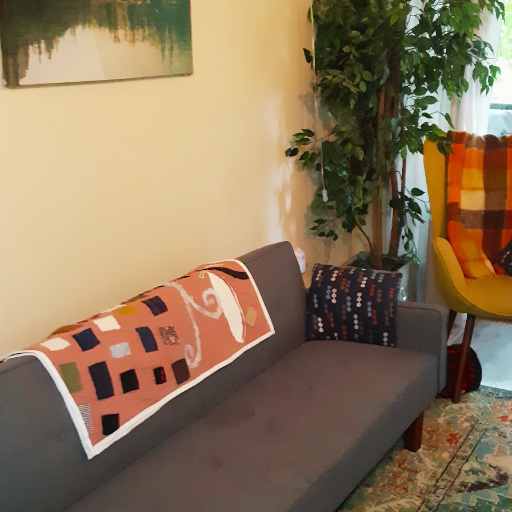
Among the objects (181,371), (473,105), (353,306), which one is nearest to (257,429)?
(181,371)

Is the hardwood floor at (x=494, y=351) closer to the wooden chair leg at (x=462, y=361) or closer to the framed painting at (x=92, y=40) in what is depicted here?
the wooden chair leg at (x=462, y=361)

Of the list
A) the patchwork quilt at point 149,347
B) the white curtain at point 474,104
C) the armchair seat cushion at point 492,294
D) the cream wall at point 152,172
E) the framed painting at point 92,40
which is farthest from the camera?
the white curtain at point 474,104

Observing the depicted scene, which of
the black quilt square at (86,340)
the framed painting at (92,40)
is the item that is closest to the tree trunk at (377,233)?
the framed painting at (92,40)

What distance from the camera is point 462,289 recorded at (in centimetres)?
243

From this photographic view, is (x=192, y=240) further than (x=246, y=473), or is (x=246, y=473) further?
(x=192, y=240)

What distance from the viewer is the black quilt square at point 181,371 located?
1.67 meters

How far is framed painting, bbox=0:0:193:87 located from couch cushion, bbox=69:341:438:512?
107 cm

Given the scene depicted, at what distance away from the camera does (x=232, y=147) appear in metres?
2.43

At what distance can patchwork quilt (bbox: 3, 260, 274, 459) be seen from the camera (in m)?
1.44

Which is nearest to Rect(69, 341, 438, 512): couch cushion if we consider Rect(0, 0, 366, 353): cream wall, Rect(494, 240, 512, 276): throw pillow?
Rect(0, 0, 366, 353): cream wall

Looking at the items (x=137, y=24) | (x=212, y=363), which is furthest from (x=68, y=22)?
(x=212, y=363)

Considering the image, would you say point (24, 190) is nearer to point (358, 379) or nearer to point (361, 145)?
point (358, 379)

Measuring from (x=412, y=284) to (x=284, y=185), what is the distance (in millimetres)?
1009

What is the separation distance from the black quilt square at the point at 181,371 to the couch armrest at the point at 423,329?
0.81 meters
